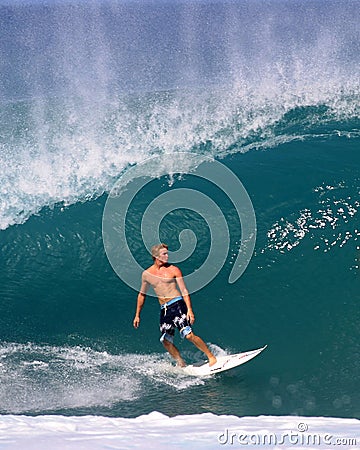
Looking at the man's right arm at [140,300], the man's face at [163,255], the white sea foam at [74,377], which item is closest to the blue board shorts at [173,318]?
the man's right arm at [140,300]

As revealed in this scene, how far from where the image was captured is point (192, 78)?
17.1 metres

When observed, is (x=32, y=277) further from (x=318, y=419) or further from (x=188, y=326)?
(x=318, y=419)

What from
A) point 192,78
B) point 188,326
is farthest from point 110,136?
point 188,326

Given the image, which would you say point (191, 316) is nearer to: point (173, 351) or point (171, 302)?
point (171, 302)

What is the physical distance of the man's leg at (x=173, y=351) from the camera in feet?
25.9

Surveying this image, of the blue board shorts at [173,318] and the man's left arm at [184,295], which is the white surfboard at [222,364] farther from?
the man's left arm at [184,295]

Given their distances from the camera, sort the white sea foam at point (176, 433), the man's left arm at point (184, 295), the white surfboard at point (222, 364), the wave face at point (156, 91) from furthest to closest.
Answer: the wave face at point (156, 91) < the man's left arm at point (184, 295) < the white surfboard at point (222, 364) < the white sea foam at point (176, 433)

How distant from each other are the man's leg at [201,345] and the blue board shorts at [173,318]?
87 mm

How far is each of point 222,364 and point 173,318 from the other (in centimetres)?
81

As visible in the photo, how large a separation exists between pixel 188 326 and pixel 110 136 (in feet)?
22.0

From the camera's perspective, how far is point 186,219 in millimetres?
10844

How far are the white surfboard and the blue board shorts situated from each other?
42 centimetres

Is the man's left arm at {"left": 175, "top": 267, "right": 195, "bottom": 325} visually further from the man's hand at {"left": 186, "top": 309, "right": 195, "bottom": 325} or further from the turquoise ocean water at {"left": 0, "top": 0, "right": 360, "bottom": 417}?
the turquoise ocean water at {"left": 0, "top": 0, "right": 360, "bottom": 417}

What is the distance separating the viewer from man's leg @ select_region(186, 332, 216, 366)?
7711mm
